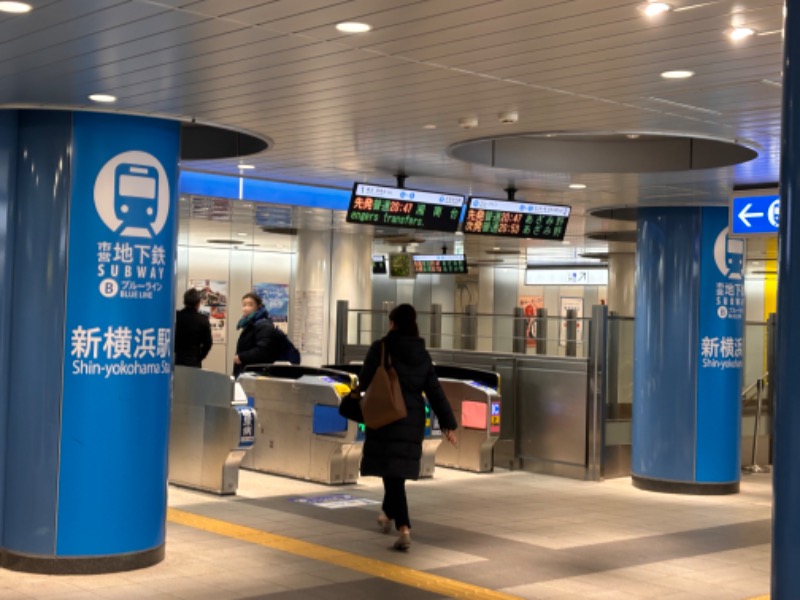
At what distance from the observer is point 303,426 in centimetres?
1194

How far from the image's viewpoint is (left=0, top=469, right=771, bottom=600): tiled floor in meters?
7.22

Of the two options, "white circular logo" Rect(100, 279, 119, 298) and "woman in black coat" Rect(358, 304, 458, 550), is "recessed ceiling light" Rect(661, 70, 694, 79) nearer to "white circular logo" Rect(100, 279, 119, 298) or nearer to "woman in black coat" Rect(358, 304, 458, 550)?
"woman in black coat" Rect(358, 304, 458, 550)

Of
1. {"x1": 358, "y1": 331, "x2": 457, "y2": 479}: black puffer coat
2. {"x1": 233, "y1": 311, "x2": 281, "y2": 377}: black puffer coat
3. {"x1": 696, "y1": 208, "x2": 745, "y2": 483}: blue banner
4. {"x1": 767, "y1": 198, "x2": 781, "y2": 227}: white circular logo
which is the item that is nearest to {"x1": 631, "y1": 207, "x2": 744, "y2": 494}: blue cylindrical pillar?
{"x1": 696, "y1": 208, "x2": 745, "y2": 483}: blue banner

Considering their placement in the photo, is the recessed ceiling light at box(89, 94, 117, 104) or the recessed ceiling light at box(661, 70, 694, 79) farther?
the recessed ceiling light at box(89, 94, 117, 104)

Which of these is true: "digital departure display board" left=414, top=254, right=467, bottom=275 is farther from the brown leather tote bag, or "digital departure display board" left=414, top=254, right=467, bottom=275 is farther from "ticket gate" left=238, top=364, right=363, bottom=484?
the brown leather tote bag

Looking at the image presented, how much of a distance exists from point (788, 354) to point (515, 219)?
27.5 feet

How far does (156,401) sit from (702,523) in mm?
5109

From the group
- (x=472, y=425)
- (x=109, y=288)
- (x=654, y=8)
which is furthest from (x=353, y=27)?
(x=472, y=425)

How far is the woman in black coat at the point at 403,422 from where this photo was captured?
8.28 meters

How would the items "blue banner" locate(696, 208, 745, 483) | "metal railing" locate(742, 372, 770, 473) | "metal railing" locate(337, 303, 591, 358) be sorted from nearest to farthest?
"blue banner" locate(696, 208, 745, 483) < "metal railing" locate(742, 372, 770, 473) < "metal railing" locate(337, 303, 591, 358)

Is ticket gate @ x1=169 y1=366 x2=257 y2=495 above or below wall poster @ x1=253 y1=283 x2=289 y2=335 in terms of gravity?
below

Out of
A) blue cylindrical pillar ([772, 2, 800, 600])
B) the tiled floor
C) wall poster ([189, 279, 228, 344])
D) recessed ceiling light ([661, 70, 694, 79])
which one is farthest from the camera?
wall poster ([189, 279, 228, 344])

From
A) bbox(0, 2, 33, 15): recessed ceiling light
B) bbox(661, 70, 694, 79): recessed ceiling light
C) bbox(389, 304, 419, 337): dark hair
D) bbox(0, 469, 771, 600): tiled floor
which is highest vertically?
bbox(661, 70, 694, 79): recessed ceiling light

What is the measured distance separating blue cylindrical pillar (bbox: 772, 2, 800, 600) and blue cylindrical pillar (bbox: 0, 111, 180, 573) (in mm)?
4864
